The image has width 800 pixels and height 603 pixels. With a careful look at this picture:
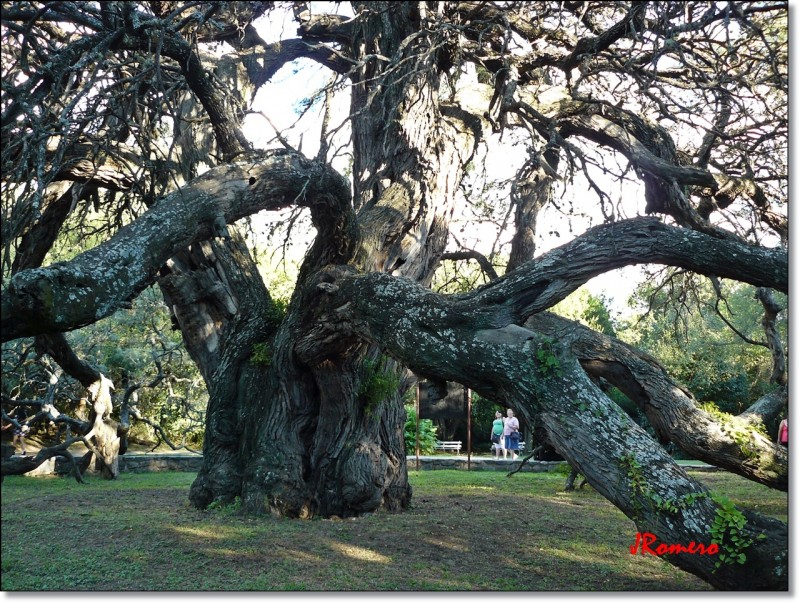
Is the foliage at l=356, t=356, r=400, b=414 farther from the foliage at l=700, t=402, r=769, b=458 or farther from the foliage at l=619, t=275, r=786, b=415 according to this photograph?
the foliage at l=619, t=275, r=786, b=415

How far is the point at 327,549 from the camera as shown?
5758 mm

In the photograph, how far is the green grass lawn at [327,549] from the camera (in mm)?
4809

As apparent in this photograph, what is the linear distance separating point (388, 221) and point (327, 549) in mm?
3347

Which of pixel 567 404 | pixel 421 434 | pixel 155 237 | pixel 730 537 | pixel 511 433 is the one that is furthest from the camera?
pixel 421 434

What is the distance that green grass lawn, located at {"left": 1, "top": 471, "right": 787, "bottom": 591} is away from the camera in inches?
189

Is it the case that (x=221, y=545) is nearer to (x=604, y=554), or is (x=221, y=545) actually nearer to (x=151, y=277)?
(x=151, y=277)

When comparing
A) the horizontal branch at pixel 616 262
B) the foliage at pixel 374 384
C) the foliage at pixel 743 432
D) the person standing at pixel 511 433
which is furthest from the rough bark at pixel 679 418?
the person standing at pixel 511 433

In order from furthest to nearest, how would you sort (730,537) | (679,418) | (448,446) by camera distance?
(448,446), (679,418), (730,537)

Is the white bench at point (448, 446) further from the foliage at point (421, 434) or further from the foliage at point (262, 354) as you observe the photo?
the foliage at point (262, 354)

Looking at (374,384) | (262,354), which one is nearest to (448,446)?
(374,384)

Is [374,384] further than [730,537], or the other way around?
[374,384]

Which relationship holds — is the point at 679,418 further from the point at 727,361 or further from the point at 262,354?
the point at 727,361

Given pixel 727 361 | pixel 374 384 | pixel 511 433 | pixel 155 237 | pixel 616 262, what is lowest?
pixel 511 433

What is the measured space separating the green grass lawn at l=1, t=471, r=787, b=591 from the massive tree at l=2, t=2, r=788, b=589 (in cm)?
69
